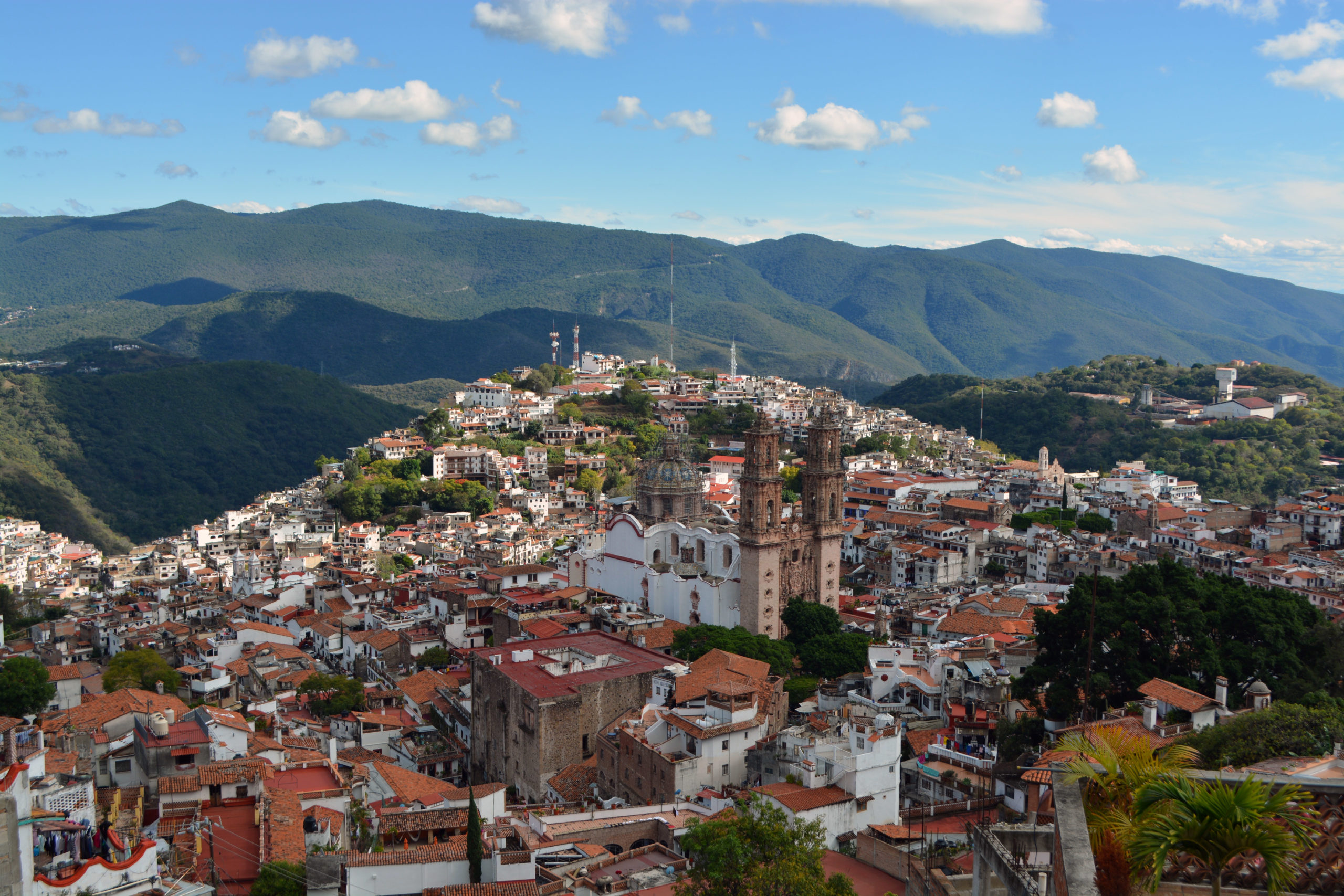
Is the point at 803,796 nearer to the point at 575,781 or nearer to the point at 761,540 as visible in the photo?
the point at 575,781

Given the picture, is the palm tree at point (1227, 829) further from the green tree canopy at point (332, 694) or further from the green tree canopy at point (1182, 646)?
the green tree canopy at point (332, 694)

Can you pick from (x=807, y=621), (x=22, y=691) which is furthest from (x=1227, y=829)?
(x=807, y=621)

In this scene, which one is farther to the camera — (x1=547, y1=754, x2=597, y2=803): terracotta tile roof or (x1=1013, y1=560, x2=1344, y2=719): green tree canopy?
(x1=547, y1=754, x2=597, y2=803): terracotta tile roof

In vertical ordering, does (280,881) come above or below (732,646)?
above

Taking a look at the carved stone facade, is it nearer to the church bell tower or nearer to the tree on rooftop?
the church bell tower

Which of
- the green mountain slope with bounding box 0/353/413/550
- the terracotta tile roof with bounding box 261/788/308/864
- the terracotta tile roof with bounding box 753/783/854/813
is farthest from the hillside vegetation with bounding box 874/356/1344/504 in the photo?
the terracotta tile roof with bounding box 261/788/308/864
